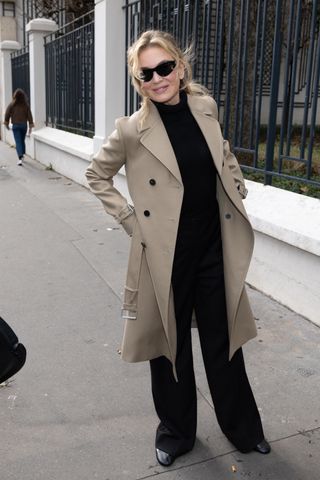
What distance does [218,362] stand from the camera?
8.49 ft

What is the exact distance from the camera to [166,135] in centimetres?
236

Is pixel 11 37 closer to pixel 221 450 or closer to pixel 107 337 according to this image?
pixel 107 337

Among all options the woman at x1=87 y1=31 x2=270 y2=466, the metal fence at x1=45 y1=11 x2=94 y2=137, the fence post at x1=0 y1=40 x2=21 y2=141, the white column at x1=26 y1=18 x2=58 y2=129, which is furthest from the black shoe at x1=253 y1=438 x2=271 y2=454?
the fence post at x1=0 y1=40 x2=21 y2=141

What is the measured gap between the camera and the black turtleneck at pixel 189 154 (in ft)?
7.80

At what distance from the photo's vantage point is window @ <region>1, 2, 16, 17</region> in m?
21.8

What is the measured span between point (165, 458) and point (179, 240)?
1.08m

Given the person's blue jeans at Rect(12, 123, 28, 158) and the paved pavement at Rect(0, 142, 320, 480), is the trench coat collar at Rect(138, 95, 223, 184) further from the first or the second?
the person's blue jeans at Rect(12, 123, 28, 158)

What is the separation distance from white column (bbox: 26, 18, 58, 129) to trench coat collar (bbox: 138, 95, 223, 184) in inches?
460

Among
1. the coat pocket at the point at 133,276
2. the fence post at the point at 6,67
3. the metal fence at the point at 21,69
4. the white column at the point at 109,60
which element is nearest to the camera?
the coat pocket at the point at 133,276

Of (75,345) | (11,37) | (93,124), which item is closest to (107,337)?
(75,345)

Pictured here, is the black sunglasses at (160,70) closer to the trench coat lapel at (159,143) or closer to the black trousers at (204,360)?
the trench coat lapel at (159,143)

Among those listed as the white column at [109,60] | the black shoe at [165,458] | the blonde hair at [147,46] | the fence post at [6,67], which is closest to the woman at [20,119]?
the fence post at [6,67]

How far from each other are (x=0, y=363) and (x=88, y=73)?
8.40 meters

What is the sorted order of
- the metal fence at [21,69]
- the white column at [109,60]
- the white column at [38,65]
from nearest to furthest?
the white column at [109,60]
the white column at [38,65]
the metal fence at [21,69]
